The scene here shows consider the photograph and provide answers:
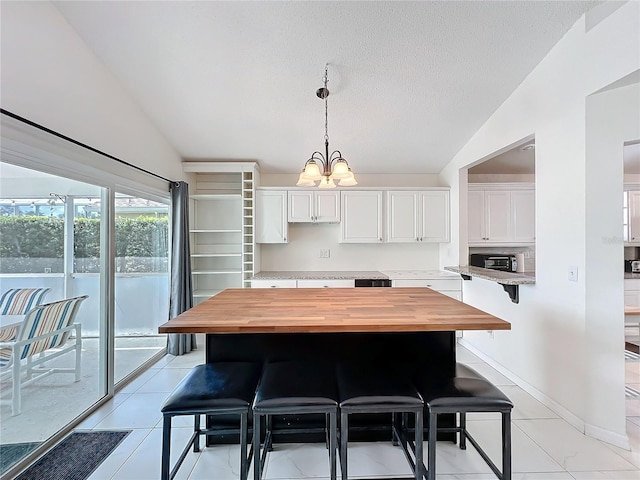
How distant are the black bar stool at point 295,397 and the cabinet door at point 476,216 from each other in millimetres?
3210

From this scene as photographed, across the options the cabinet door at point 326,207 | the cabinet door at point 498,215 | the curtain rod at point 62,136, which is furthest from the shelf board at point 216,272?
the cabinet door at point 498,215

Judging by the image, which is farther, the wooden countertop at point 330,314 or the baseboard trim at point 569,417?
the baseboard trim at point 569,417

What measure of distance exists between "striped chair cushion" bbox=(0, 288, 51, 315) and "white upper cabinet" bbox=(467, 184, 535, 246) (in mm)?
4418

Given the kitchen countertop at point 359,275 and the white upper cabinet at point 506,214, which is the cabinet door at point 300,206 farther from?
the white upper cabinet at point 506,214

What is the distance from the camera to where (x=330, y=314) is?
172 cm

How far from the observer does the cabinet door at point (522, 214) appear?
4098 mm

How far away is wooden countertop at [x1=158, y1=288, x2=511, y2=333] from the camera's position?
151cm

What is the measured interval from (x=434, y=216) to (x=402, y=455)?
3053 millimetres

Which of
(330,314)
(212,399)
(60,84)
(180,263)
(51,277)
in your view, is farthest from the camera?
(180,263)

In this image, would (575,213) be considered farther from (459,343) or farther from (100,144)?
(100,144)

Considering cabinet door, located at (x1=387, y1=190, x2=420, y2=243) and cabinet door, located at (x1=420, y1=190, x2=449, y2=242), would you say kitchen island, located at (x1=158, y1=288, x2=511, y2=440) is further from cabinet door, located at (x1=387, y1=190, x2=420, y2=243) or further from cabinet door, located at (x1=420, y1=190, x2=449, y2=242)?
cabinet door, located at (x1=420, y1=190, x2=449, y2=242)

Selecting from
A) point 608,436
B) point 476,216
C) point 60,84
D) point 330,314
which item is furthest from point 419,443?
point 476,216

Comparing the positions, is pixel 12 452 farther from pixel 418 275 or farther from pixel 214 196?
pixel 418 275

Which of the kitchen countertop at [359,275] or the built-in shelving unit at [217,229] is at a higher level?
the built-in shelving unit at [217,229]
